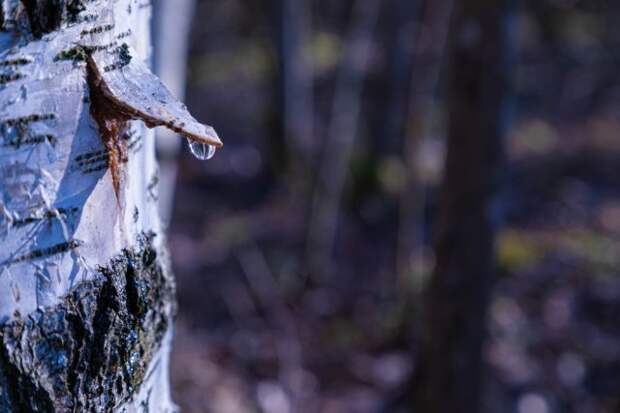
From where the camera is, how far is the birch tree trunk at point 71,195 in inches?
34.2

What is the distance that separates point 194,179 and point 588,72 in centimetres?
674

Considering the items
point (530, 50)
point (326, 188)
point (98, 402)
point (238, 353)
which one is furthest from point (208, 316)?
point (530, 50)

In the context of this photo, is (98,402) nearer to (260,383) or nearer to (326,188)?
(260,383)

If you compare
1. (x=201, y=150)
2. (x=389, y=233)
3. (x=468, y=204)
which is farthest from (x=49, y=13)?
(x=389, y=233)

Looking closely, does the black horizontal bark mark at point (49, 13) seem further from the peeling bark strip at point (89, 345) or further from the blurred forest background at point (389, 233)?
the blurred forest background at point (389, 233)

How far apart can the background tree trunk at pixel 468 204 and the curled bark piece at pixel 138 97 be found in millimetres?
2728

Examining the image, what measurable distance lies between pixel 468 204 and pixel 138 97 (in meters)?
2.85

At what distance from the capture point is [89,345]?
0.96 metres

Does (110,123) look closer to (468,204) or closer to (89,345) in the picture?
(89,345)

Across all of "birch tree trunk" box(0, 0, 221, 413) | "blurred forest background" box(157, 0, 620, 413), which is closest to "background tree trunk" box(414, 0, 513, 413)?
"blurred forest background" box(157, 0, 620, 413)

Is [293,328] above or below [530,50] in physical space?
below

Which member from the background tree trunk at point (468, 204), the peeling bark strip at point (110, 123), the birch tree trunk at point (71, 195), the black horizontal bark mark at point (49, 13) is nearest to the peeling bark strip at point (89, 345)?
the birch tree trunk at point (71, 195)

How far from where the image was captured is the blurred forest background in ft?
13.8

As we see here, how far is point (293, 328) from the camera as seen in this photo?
231 inches
